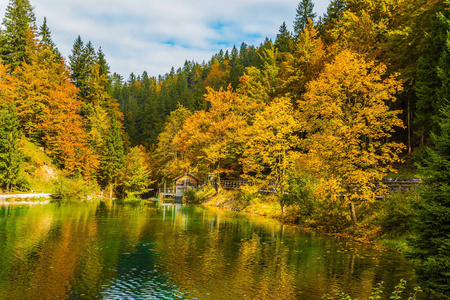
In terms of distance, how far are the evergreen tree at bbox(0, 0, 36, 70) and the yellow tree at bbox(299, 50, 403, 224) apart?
214ft

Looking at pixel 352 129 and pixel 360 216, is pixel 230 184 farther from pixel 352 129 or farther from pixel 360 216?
pixel 352 129

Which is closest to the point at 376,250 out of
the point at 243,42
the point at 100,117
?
the point at 100,117

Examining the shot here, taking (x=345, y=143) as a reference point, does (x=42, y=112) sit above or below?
above

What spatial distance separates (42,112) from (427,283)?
66.0 metres

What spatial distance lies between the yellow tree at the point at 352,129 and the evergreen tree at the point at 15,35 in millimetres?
65245

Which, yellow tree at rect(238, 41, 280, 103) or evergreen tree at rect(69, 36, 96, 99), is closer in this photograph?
yellow tree at rect(238, 41, 280, 103)

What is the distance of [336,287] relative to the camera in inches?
531

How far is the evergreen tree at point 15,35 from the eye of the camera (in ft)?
222

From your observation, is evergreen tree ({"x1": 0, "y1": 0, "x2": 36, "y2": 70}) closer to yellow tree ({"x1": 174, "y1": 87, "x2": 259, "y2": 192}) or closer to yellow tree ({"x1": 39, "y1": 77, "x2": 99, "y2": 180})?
yellow tree ({"x1": 39, "y1": 77, "x2": 99, "y2": 180})

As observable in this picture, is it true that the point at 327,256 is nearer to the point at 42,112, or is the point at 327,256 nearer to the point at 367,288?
the point at 367,288

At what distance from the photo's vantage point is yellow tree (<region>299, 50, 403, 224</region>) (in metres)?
24.3

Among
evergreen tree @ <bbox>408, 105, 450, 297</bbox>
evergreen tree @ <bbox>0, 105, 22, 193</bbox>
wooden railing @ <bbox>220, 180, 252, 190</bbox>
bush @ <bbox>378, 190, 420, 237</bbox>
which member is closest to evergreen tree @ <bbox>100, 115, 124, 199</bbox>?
evergreen tree @ <bbox>0, 105, 22, 193</bbox>

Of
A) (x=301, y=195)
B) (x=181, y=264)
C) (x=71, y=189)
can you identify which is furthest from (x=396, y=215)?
(x=71, y=189)

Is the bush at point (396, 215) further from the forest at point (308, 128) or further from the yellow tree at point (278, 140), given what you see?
the yellow tree at point (278, 140)
